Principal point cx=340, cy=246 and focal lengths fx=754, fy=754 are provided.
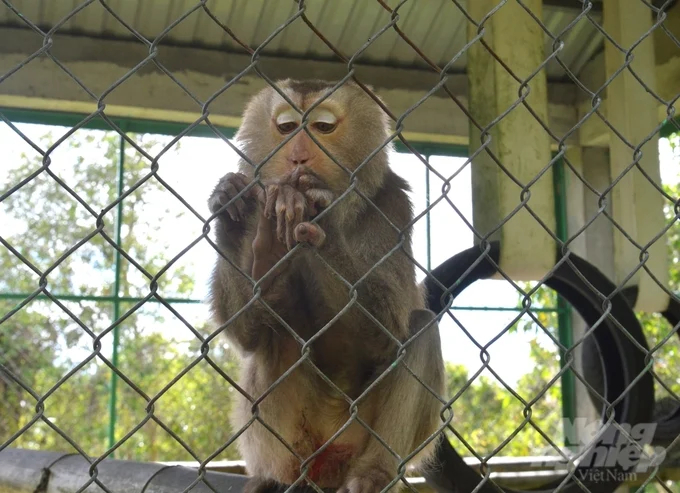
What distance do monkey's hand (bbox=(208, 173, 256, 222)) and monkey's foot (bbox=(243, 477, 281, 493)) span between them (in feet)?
4.01

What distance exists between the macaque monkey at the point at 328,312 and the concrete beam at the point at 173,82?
9.77ft

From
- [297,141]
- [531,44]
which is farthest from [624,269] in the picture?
[297,141]

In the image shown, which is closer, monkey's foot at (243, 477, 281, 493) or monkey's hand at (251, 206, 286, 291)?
monkey's hand at (251, 206, 286, 291)

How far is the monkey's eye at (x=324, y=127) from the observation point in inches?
150

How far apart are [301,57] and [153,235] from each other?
241 centimetres

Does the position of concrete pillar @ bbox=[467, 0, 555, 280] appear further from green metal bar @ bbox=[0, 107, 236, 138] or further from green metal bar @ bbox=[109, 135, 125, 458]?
green metal bar @ bbox=[109, 135, 125, 458]

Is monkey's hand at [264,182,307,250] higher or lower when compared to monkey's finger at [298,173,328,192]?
lower

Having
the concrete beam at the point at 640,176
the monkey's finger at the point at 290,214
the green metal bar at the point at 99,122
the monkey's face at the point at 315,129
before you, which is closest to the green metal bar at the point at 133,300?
the concrete beam at the point at 640,176

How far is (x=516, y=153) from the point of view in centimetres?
493

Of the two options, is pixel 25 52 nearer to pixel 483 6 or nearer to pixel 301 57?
pixel 301 57

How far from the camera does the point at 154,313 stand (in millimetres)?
8141

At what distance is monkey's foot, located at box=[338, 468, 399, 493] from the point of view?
3.18m

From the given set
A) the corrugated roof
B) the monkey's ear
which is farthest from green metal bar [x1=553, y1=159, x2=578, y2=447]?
the monkey's ear

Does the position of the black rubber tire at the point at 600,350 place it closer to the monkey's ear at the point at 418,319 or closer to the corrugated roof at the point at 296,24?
the monkey's ear at the point at 418,319
